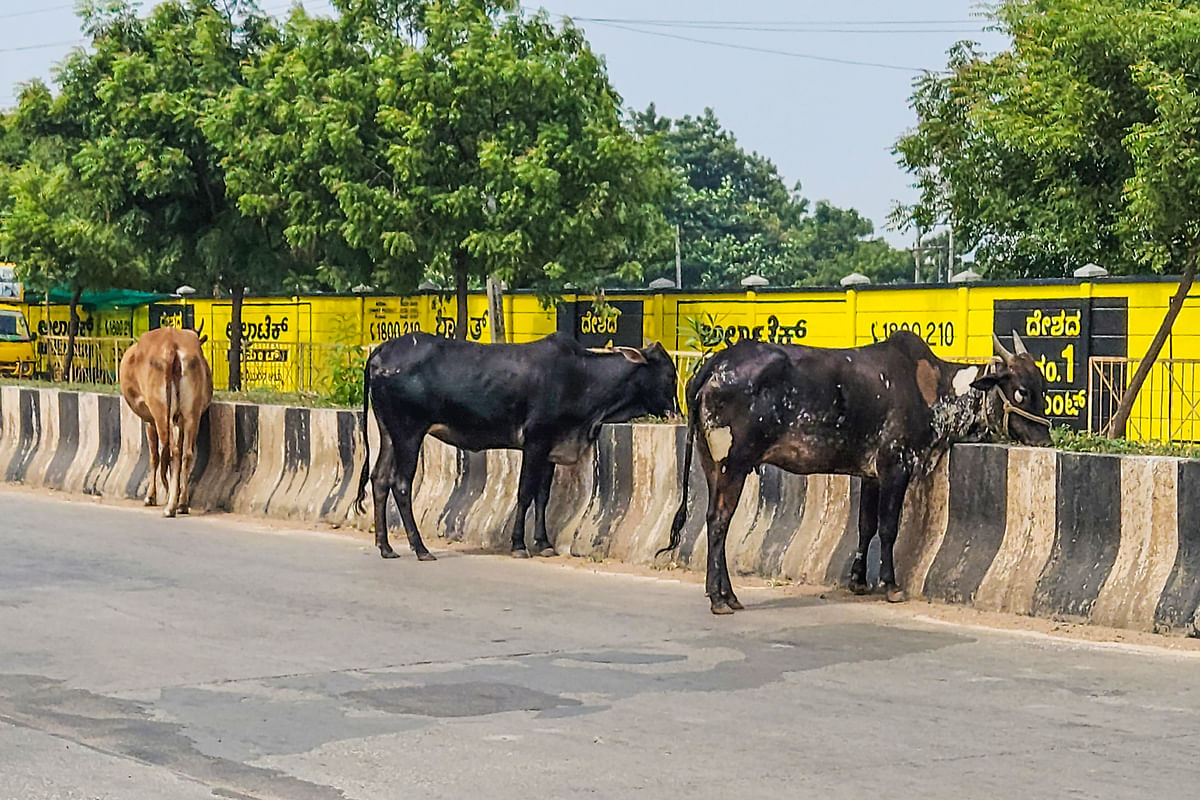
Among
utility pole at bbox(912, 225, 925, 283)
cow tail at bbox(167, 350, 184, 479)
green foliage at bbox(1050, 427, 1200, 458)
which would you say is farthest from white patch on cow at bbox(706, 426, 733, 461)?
utility pole at bbox(912, 225, 925, 283)

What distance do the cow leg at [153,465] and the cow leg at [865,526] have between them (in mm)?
8061

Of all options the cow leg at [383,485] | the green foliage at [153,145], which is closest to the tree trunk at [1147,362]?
the cow leg at [383,485]

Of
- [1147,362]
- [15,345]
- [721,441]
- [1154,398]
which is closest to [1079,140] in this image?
[1147,362]

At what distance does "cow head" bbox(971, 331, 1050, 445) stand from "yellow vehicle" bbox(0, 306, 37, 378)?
3290 centimetres

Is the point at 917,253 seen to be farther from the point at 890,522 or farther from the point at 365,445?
the point at 890,522

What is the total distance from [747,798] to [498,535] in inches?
309

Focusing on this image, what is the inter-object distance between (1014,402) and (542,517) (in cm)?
376

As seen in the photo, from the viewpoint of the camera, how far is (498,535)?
558 inches

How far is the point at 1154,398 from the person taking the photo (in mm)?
21984

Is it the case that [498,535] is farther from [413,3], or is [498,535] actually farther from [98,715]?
[413,3]

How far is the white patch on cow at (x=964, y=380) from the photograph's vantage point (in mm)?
11703

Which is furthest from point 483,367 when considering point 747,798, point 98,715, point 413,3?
point 413,3

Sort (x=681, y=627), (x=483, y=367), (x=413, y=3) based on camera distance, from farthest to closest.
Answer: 1. (x=413, y=3)
2. (x=483, y=367)
3. (x=681, y=627)

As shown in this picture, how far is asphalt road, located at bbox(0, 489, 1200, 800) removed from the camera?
6.77 m
